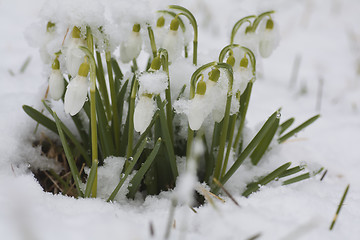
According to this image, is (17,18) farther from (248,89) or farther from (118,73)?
(248,89)

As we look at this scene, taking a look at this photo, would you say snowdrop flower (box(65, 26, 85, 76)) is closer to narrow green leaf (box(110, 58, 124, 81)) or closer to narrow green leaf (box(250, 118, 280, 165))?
narrow green leaf (box(110, 58, 124, 81))

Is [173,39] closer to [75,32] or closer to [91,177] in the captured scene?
[75,32]

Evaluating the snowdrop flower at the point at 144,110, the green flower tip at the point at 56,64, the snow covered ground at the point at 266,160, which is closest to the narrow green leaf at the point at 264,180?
the snow covered ground at the point at 266,160

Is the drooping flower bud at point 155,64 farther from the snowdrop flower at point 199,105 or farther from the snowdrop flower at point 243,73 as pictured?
the snowdrop flower at point 243,73

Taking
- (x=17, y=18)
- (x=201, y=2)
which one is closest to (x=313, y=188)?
(x=17, y=18)

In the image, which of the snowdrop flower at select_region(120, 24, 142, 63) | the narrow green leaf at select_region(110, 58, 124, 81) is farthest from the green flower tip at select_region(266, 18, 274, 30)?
the narrow green leaf at select_region(110, 58, 124, 81)
